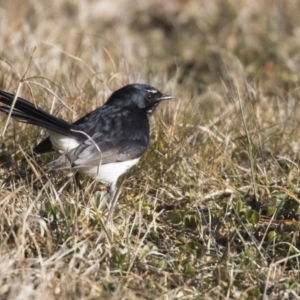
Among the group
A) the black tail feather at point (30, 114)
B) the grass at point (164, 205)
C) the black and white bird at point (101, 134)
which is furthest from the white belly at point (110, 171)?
the black tail feather at point (30, 114)

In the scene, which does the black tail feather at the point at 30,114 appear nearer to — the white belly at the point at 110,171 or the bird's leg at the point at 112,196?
the white belly at the point at 110,171

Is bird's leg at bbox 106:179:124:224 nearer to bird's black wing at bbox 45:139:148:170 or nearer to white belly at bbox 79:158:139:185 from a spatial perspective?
white belly at bbox 79:158:139:185

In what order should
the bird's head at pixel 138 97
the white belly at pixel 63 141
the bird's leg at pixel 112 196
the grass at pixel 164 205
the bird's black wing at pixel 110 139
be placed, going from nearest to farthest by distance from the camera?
the grass at pixel 164 205, the bird's leg at pixel 112 196, the bird's black wing at pixel 110 139, the white belly at pixel 63 141, the bird's head at pixel 138 97

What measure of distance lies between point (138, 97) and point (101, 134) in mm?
673

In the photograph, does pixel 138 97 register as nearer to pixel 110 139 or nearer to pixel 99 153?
pixel 110 139

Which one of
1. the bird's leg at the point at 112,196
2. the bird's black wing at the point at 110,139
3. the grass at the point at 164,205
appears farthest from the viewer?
the bird's black wing at the point at 110,139

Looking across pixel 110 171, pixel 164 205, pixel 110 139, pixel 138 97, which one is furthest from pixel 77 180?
pixel 138 97

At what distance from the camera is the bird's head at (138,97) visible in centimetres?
593

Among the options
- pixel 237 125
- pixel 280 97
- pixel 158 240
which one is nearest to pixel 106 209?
pixel 158 240

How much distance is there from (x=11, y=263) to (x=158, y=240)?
1.13 metres

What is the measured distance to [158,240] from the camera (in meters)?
4.96

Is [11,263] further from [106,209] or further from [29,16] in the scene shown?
[29,16]

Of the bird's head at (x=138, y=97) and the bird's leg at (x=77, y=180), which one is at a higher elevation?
the bird's head at (x=138, y=97)

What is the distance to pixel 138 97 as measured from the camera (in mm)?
5969
